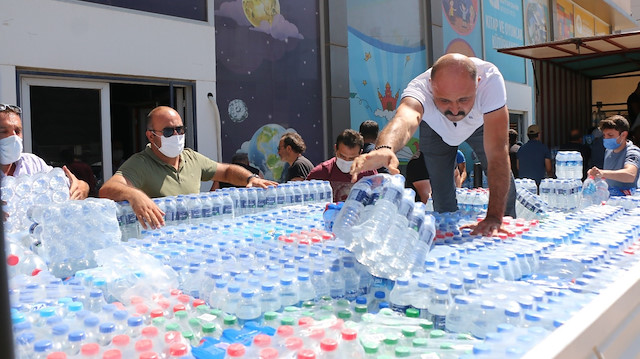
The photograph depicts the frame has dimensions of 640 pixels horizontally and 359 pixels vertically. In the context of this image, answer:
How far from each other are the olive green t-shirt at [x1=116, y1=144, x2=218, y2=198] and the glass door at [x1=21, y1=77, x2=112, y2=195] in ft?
7.87

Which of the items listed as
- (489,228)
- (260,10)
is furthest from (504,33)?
(489,228)

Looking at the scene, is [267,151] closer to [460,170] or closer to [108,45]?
[108,45]

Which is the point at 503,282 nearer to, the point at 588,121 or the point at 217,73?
the point at 217,73

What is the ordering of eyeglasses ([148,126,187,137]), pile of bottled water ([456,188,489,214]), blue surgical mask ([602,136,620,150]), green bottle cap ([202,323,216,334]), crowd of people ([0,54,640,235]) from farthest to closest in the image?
1. blue surgical mask ([602,136,620,150])
2. pile of bottled water ([456,188,489,214])
3. eyeglasses ([148,126,187,137])
4. crowd of people ([0,54,640,235])
5. green bottle cap ([202,323,216,334])

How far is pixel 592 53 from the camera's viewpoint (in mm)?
12648

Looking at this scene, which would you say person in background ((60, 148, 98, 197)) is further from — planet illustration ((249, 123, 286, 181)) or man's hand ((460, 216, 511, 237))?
man's hand ((460, 216, 511, 237))

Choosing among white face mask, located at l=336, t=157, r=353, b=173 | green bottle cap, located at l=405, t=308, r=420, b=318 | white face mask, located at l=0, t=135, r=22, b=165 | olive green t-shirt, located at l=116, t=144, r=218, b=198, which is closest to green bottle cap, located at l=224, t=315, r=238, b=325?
green bottle cap, located at l=405, t=308, r=420, b=318

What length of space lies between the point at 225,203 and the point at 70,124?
3.25 m

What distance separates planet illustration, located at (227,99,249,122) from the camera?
823 cm

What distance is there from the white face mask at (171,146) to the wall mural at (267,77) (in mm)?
3578

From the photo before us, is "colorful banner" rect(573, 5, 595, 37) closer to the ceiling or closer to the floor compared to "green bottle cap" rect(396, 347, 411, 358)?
closer to the ceiling

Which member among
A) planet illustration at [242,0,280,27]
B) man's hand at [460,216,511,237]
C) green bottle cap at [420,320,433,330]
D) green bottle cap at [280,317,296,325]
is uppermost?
planet illustration at [242,0,280,27]

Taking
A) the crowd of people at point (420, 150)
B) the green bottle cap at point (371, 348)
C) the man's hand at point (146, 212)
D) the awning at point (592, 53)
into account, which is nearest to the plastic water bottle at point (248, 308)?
the green bottle cap at point (371, 348)

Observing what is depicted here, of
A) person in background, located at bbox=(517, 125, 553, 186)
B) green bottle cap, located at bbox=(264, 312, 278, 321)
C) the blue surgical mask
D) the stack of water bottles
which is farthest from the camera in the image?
person in background, located at bbox=(517, 125, 553, 186)
